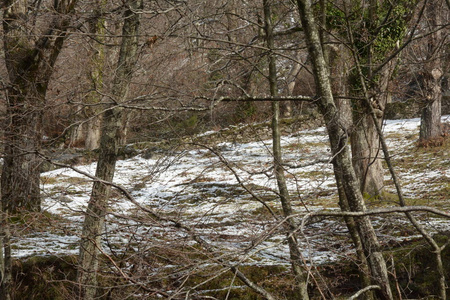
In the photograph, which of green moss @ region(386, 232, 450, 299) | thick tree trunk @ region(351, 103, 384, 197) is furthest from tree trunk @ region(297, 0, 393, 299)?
thick tree trunk @ region(351, 103, 384, 197)

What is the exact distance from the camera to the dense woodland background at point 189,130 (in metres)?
3.44

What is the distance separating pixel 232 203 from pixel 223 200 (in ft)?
16.2

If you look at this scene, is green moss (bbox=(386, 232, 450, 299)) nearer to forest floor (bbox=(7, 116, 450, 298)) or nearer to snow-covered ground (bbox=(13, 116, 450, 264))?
forest floor (bbox=(7, 116, 450, 298))

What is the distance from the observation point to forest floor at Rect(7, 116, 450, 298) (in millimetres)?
3320

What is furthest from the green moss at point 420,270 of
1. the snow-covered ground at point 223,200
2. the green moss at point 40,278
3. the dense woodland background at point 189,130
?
the green moss at point 40,278

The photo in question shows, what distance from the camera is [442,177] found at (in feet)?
30.8

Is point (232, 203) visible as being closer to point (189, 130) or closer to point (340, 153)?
point (189, 130)

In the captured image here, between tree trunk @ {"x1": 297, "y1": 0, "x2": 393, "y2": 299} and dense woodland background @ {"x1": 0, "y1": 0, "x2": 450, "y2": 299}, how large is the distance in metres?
0.01

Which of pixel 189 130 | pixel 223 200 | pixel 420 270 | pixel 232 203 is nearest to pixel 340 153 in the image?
pixel 223 200

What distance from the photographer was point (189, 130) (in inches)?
179

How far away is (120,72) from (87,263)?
7.91 ft

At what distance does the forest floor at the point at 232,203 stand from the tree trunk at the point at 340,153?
17 cm

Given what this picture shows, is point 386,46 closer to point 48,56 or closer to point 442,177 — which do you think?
point 442,177

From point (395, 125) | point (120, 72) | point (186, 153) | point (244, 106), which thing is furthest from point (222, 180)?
point (395, 125)
